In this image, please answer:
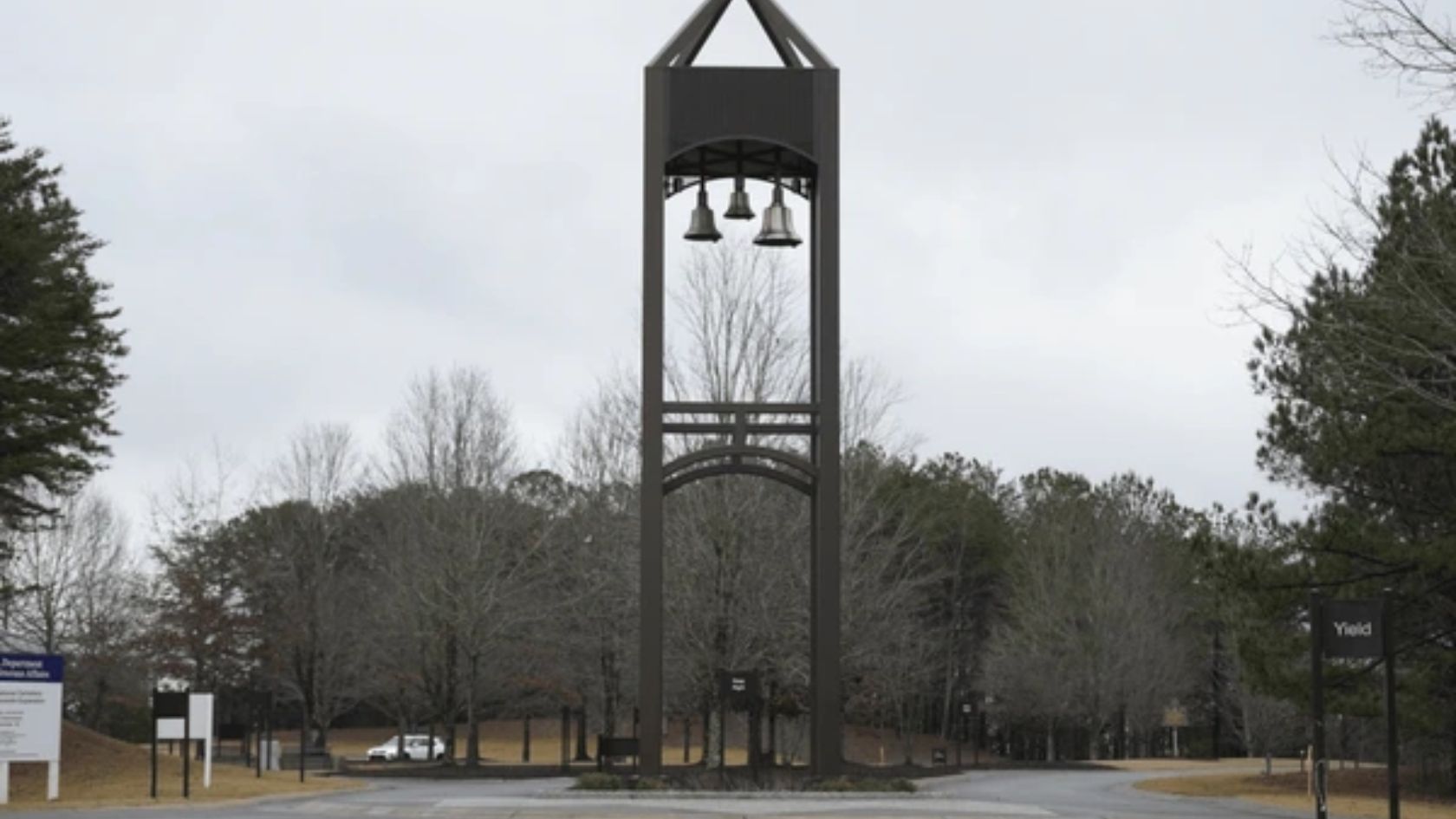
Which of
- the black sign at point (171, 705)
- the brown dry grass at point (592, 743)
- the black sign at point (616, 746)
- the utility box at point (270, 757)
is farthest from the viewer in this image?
the brown dry grass at point (592, 743)

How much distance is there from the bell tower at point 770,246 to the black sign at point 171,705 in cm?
951

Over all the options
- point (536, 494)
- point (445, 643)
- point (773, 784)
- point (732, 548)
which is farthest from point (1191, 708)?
point (773, 784)

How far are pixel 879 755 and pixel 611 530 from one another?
28.4 metres

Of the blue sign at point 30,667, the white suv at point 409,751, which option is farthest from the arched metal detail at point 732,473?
the white suv at point 409,751

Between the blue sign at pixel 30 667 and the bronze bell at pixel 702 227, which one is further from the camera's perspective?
the blue sign at pixel 30 667

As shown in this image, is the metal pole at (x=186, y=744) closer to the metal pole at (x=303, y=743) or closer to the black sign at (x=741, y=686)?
the metal pole at (x=303, y=743)

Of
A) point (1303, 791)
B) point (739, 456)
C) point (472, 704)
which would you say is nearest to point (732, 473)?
point (739, 456)

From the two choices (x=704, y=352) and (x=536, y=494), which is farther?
(x=536, y=494)

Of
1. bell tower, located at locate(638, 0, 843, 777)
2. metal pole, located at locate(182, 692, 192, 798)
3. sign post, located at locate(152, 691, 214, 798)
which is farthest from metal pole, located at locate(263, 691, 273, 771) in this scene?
bell tower, located at locate(638, 0, 843, 777)

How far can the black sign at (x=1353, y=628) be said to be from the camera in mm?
18500

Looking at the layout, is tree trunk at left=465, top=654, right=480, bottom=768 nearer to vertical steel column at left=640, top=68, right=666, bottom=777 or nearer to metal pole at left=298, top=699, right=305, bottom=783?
metal pole at left=298, top=699, right=305, bottom=783

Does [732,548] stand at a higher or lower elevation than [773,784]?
higher

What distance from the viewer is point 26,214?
3647 centimetres

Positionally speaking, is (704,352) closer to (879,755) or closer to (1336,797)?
(1336,797)
